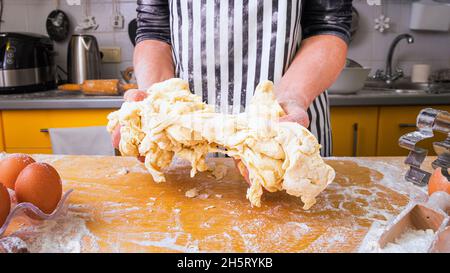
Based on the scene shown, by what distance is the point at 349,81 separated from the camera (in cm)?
207

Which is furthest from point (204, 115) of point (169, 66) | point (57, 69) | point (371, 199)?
point (57, 69)

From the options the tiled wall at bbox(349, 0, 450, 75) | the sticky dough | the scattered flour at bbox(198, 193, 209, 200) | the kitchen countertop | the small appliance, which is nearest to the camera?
the sticky dough

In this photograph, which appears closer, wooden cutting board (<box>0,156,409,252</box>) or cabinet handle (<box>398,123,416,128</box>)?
wooden cutting board (<box>0,156,409,252</box>)

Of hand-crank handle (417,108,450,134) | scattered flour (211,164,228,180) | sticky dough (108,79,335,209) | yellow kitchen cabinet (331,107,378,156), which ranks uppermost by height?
hand-crank handle (417,108,450,134)

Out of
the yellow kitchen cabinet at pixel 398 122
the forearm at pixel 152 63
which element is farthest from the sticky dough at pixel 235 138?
the yellow kitchen cabinet at pixel 398 122

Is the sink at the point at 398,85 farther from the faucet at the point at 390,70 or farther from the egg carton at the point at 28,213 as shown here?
the egg carton at the point at 28,213

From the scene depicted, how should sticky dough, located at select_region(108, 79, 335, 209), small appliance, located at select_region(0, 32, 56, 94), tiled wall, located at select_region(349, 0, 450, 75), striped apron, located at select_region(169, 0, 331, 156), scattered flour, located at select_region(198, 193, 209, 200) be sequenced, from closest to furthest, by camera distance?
sticky dough, located at select_region(108, 79, 335, 209) < scattered flour, located at select_region(198, 193, 209, 200) < striped apron, located at select_region(169, 0, 331, 156) < small appliance, located at select_region(0, 32, 56, 94) < tiled wall, located at select_region(349, 0, 450, 75)

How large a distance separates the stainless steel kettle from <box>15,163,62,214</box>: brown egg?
1784 mm

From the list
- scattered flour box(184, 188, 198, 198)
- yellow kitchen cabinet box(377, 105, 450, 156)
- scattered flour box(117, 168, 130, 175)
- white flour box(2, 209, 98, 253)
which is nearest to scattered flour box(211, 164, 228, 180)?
scattered flour box(184, 188, 198, 198)

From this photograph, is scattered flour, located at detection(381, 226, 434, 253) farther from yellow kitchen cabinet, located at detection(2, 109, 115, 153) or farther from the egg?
yellow kitchen cabinet, located at detection(2, 109, 115, 153)

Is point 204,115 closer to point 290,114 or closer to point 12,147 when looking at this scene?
point 290,114

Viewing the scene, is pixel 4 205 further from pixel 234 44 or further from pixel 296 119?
pixel 234 44

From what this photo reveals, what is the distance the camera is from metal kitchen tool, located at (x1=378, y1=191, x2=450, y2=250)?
74 cm

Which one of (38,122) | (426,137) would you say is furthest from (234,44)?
(38,122)
